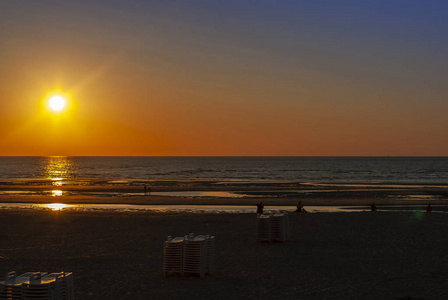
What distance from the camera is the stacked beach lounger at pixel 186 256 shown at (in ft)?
53.2

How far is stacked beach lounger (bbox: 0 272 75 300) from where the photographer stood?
10.4 m

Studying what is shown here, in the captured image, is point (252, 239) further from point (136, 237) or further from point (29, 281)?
point (29, 281)

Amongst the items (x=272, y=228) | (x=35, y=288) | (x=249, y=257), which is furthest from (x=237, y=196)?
(x=35, y=288)

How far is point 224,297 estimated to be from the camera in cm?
1413

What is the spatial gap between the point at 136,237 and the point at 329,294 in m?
13.0

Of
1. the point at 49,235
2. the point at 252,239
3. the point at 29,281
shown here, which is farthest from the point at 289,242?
the point at 29,281

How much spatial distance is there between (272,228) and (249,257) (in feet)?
11.1

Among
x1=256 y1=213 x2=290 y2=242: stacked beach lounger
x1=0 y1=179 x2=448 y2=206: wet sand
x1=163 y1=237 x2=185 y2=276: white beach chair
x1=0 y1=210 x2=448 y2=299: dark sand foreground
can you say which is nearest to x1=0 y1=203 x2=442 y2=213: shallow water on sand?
x1=0 y1=179 x2=448 y2=206: wet sand

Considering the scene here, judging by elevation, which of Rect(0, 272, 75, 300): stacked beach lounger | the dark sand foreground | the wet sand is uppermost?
the wet sand

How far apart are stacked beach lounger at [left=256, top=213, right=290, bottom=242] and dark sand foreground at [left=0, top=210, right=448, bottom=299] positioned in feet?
→ 1.24

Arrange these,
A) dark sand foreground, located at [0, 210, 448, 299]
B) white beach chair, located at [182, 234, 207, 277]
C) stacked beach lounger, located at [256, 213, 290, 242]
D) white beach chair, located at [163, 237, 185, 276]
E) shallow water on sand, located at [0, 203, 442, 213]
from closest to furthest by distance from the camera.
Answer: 1. dark sand foreground, located at [0, 210, 448, 299]
2. white beach chair, located at [182, 234, 207, 277]
3. white beach chair, located at [163, 237, 185, 276]
4. stacked beach lounger, located at [256, 213, 290, 242]
5. shallow water on sand, located at [0, 203, 442, 213]

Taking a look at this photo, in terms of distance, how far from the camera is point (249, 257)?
65.7 ft

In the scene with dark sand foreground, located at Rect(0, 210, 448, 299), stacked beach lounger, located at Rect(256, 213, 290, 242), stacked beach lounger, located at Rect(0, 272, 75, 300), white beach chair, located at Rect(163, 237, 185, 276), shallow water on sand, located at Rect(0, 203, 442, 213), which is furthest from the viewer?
shallow water on sand, located at Rect(0, 203, 442, 213)

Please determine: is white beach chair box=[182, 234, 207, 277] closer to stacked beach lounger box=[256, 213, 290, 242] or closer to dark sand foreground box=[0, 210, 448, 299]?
dark sand foreground box=[0, 210, 448, 299]
